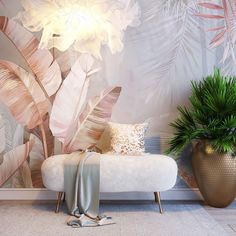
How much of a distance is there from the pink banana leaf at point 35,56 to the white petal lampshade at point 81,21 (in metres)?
0.09

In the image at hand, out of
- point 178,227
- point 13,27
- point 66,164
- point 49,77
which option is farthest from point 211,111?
point 13,27

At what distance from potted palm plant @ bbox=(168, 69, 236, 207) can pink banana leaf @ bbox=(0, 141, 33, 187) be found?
1.71 m

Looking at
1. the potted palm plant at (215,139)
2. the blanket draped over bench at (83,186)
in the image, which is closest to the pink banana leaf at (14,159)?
the blanket draped over bench at (83,186)

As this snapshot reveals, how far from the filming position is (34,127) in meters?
3.42

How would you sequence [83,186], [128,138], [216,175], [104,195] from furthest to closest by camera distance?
[104,195], [128,138], [216,175], [83,186]

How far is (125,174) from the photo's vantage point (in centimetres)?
274

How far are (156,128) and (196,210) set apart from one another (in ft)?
3.33

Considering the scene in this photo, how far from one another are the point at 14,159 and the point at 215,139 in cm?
229

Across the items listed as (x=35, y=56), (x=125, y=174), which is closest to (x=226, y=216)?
(x=125, y=174)

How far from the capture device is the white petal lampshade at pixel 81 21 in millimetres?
3406

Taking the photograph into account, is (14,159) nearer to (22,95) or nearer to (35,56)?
(22,95)

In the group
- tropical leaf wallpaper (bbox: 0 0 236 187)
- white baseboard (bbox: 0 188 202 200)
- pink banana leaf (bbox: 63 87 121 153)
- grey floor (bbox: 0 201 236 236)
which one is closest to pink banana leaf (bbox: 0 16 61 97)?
tropical leaf wallpaper (bbox: 0 0 236 187)

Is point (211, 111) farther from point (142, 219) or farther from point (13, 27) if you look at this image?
point (13, 27)

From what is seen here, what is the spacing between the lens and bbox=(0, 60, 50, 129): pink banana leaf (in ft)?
11.1
